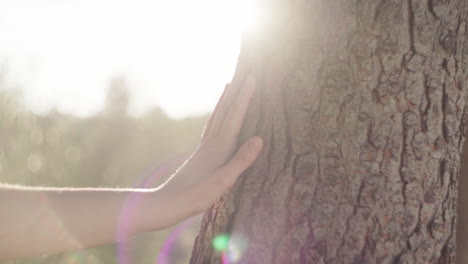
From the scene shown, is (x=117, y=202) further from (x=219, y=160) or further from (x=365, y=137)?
(x=365, y=137)

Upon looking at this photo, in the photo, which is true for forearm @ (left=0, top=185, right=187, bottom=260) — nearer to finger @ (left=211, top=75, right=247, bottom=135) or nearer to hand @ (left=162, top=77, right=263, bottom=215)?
hand @ (left=162, top=77, right=263, bottom=215)

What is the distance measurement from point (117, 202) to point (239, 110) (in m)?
0.53

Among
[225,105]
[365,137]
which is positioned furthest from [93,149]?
[365,137]

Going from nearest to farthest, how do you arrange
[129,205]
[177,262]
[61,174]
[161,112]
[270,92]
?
[129,205], [270,92], [61,174], [177,262], [161,112]

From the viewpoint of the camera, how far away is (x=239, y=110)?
190 centimetres

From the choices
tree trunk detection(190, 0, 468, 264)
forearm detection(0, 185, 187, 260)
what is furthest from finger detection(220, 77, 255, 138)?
forearm detection(0, 185, 187, 260)

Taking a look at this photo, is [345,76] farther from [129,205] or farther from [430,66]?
[129,205]

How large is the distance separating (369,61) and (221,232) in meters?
0.80

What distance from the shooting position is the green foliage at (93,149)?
680cm

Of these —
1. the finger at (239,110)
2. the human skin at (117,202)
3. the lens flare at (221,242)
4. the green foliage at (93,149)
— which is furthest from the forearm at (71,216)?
the green foliage at (93,149)

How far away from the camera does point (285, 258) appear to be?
1.78 m

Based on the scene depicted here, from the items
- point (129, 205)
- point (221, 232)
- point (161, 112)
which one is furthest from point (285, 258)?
point (161, 112)

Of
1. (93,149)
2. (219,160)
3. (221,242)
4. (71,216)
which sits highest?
(219,160)

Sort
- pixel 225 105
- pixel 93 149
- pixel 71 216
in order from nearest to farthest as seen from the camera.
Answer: pixel 71 216
pixel 225 105
pixel 93 149
